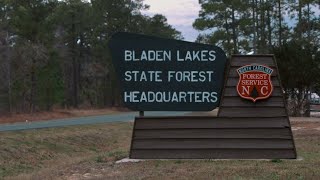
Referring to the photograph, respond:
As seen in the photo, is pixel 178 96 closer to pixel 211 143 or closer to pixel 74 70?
pixel 211 143

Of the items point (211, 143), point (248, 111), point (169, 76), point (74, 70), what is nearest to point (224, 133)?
point (211, 143)

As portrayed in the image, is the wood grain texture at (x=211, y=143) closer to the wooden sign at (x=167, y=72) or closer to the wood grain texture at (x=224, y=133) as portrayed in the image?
the wood grain texture at (x=224, y=133)

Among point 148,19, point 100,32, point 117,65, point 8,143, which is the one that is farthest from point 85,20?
point 117,65

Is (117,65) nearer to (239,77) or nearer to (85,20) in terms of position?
(239,77)

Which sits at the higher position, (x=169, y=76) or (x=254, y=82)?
(x=169, y=76)

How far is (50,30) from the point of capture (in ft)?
157

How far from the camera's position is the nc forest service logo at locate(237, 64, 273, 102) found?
11.1 meters

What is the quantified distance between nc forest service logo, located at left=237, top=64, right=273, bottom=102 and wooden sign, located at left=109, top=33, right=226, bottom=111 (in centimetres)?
43

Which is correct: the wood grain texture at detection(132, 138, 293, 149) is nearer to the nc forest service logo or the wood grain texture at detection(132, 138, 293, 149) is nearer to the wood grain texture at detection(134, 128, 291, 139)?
the wood grain texture at detection(134, 128, 291, 139)

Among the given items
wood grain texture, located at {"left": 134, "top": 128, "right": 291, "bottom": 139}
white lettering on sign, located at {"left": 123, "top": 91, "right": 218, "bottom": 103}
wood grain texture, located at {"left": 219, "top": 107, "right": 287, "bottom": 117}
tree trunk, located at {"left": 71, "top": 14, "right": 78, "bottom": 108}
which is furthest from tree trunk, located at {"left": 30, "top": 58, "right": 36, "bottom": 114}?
wood grain texture, located at {"left": 219, "top": 107, "right": 287, "bottom": 117}

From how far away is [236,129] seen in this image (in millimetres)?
11227

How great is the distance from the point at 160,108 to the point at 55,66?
4072 cm

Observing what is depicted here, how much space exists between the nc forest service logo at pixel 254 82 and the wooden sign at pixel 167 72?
1.41 ft

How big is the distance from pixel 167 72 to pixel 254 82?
180 cm
